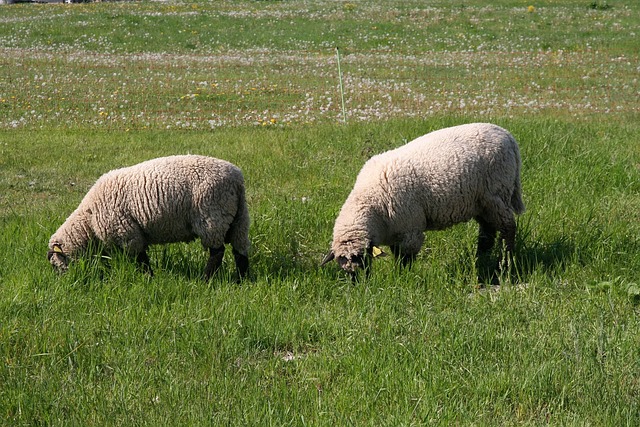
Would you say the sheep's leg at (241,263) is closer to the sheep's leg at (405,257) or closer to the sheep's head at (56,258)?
the sheep's leg at (405,257)

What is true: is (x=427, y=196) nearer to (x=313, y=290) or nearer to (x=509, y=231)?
(x=509, y=231)

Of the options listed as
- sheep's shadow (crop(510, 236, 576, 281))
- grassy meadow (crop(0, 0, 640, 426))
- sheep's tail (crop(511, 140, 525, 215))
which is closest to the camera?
grassy meadow (crop(0, 0, 640, 426))

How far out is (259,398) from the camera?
470 centimetres

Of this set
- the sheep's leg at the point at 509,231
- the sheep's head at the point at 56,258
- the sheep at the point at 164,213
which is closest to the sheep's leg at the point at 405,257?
the sheep's leg at the point at 509,231

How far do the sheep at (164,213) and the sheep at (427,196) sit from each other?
3.40 feet

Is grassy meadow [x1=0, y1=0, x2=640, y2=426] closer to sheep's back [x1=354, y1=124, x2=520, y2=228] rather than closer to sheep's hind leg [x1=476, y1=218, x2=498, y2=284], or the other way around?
sheep's hind leg [x1=476, y1=218, x2=498, y2=284]

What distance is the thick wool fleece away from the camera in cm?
741

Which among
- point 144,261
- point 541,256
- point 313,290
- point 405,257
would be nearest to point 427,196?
point 405,257

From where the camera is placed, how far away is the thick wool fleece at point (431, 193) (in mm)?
7410

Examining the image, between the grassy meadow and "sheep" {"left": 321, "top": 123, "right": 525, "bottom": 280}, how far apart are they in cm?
30

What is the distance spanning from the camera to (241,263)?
25.2 feet

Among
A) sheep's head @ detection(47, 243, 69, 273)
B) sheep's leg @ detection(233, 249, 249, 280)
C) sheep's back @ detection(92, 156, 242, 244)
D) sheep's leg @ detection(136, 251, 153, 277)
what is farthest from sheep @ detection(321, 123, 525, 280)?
sheep's head @ detection(47, 243, 69, 273)

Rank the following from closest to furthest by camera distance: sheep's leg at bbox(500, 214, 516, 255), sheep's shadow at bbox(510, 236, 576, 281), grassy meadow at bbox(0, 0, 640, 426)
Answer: grassy meadow at bbox(0, 0, 640, 426), sheep's shadow at bbox(510, 236, 576, 281), sheep's leg at bbox(500, 214, 516, 255)

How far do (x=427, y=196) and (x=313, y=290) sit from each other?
1534mm
